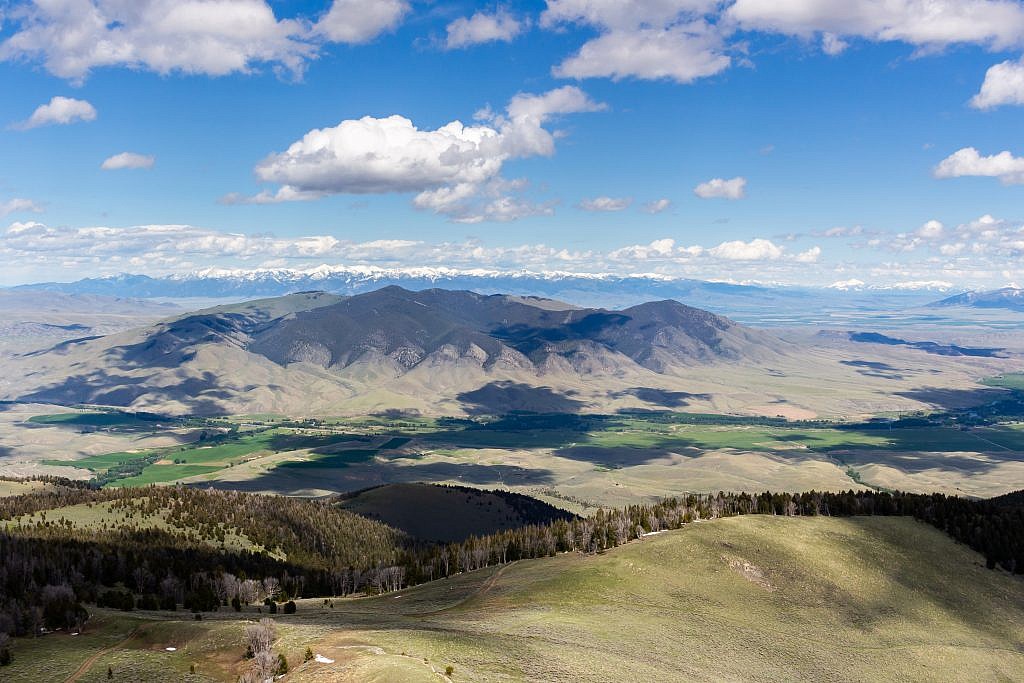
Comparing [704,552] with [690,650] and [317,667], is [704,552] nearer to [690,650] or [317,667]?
[690,650]

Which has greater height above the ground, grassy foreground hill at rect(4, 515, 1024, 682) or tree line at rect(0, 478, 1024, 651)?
grassy foreground hill at rect(4, 515, 1024, 682)

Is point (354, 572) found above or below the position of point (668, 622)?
below

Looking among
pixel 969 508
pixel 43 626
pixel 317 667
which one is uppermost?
pixel 317 667

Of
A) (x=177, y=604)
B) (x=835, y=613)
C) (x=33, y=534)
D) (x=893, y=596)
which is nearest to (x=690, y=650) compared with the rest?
(x=835, y=613)

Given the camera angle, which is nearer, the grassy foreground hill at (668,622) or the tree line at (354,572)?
the grassy foreground hill at (668,622)

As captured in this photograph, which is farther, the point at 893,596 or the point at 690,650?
the point at 893,596

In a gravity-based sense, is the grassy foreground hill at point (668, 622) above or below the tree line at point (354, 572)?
above

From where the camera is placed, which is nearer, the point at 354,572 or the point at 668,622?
the point at 668,622

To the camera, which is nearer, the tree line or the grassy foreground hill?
the grassy foreground hill
